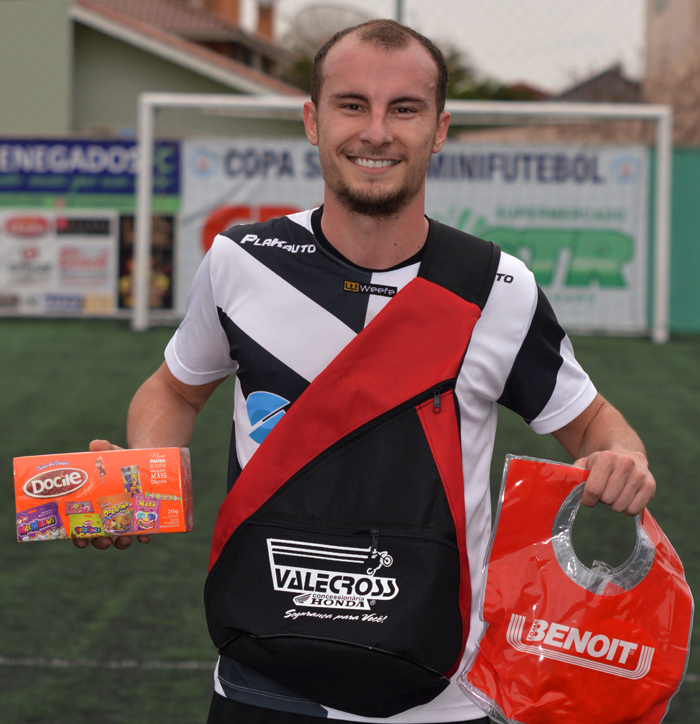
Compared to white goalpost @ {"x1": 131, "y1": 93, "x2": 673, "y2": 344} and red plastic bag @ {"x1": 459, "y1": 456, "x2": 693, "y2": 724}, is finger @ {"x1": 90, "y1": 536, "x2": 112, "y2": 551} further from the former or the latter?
white goalpost @ {"x1": 131, "y1": 93, "x2": 673, "y2": 344}

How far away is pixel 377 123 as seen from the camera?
154cm

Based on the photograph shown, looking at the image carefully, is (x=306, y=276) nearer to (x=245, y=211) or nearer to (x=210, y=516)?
(x=210, y=516)

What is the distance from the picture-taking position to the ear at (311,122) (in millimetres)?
1685

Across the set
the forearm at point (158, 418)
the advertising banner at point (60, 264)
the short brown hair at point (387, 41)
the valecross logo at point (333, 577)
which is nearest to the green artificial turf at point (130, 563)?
the forearm at point (158, 418)

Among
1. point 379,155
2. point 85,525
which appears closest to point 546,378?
point 379,155

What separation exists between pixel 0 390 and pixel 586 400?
22.4 ft

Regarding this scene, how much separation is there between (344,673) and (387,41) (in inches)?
38.3

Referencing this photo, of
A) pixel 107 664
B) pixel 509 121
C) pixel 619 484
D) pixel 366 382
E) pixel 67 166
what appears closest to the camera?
pixel 619 484

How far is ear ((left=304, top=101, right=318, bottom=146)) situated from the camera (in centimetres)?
168

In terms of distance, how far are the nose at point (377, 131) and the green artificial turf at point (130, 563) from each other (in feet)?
7.03

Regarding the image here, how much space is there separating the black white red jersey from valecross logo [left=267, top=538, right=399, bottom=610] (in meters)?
0.20

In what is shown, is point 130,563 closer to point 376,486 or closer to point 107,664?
point 107,664

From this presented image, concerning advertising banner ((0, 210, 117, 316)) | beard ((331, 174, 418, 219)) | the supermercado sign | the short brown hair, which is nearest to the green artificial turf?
the supermercado sign

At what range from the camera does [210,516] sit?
4.87 metres
